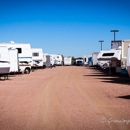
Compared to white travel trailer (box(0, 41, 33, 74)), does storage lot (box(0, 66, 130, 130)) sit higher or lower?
lower

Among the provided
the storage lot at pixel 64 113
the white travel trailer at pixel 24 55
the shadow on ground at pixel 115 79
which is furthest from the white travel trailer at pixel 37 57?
the storage lot at pixel 64 113

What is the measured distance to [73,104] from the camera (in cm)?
931

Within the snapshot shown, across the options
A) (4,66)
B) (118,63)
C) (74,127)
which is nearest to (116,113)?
(74,127)

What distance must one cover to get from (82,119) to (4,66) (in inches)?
517

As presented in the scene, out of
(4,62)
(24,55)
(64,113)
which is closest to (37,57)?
(24,55)

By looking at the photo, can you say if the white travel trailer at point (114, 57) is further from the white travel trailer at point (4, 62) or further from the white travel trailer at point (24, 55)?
the white travel trailer at point (4, 62)

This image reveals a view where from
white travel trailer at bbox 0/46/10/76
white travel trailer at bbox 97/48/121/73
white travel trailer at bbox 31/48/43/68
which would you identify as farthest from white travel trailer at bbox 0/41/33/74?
white travel trailer at bbox 31/48/43/68

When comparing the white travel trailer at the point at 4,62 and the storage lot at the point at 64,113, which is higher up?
the white travel trailer at the point at 4,62

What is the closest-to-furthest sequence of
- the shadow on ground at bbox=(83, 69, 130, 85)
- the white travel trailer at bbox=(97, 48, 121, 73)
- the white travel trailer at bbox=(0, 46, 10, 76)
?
the shadow on ground at bbox=(83, 69, 130, 85), the white travel trailer at bbox=(0, 46, 10, 76), the white travel trailer at bbox=(97, 48, 121, 73)

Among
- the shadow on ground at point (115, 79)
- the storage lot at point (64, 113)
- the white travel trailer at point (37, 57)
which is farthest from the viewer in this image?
the white travel trailer at point (37, 57)

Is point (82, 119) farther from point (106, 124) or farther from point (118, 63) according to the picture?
point (118, 63)

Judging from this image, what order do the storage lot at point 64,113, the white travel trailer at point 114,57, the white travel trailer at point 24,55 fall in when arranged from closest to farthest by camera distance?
the storage lot at point 64,113 < the white travel trailer at point 114,57 < the white travel trailer at point 24,55

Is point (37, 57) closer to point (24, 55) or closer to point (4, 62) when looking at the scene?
point (24, 55)

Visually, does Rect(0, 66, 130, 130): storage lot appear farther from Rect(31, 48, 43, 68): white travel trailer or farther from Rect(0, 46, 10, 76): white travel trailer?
Rect(31, 48, 43, 68): white travel trailer
